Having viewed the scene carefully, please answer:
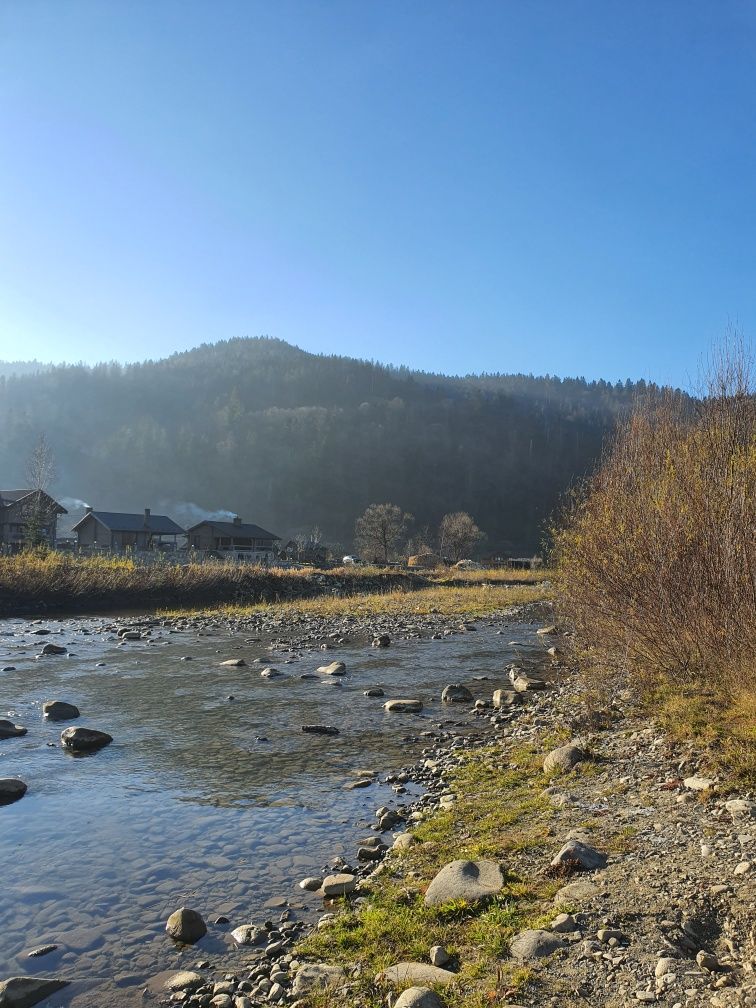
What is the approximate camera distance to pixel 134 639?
22.8 metres

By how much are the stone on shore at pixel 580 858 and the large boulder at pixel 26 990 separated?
12.4 feet

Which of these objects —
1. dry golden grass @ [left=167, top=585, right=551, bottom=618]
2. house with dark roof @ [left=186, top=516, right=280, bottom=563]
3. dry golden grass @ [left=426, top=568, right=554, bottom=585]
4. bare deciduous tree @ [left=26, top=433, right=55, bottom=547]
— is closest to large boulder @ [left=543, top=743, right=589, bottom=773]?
dry golden grass @ [left=167, top=585, right=551, bottom=618]

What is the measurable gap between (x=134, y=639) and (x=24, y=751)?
42.6 feet

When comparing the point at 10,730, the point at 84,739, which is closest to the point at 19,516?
the point at 10,730

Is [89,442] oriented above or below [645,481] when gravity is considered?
above

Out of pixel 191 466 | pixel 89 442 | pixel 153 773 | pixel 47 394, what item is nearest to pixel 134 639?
pixel 153 773

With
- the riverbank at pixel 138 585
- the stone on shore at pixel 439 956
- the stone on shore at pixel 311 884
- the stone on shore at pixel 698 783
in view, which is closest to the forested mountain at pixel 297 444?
the riverbank at pixel 138 585

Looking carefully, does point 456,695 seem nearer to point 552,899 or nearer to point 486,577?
point 552,899

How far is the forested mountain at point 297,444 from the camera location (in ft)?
479

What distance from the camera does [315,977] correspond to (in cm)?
454

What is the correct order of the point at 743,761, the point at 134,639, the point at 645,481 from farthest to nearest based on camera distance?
the point at 134,639, the point at 645,481, the point at 743,761

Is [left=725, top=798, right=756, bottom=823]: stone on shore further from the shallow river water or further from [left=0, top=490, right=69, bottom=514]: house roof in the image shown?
[left=0, top=490, right=69, bottom=514]: house roof

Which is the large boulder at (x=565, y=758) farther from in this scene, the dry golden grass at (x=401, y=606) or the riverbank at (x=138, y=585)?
the dry golden grass at (x=401, y=606)

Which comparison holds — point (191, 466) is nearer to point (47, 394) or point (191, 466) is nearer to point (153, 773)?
point (47, 394)
